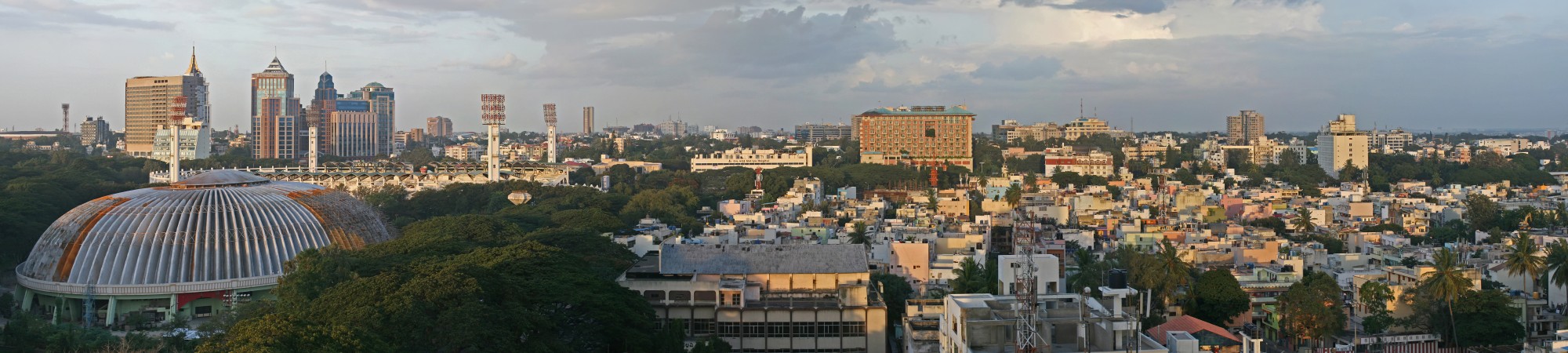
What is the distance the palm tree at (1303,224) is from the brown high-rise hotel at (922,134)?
45617 millimetres

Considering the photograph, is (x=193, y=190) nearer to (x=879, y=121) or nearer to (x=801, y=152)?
(x=801, y=152)

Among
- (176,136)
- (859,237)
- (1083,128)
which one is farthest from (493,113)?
(1083,128)

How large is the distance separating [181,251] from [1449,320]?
2323 cm

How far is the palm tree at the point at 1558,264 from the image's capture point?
2330 cm

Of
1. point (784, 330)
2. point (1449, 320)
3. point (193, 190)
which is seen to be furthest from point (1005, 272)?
point (193, 190)

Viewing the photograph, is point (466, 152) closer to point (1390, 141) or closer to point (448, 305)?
point (1390, 141)

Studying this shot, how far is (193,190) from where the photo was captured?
2877cm

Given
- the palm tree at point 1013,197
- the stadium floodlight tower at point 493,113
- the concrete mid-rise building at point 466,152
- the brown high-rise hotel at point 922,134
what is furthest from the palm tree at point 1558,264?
the concrete mid-rise building at point 466,152

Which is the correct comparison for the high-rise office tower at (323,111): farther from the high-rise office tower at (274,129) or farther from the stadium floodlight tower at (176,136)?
the stadium floodlight tower at (176,136)

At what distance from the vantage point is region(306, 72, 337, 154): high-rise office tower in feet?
315

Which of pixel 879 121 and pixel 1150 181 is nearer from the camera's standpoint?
pixel 1150 181

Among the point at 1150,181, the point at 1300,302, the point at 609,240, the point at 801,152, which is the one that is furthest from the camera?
the point at 801,152

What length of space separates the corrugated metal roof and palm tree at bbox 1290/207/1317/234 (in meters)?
20.6

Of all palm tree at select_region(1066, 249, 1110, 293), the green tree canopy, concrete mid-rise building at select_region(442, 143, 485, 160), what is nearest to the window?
palm tree at select_region(1066, 249, 1110, 293)
